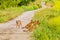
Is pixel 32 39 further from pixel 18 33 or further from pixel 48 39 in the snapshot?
pixel 18 33

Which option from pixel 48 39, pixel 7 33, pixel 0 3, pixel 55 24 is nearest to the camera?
pixel 48 39

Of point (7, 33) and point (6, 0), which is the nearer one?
point (7, 33)

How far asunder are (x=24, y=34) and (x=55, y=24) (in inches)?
99.3

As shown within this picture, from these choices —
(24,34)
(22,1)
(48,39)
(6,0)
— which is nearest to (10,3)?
(6,0)

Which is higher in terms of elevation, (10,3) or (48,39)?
(48,39)

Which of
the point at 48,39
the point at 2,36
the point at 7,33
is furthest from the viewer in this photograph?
the point at 7,33

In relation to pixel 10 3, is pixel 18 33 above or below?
above

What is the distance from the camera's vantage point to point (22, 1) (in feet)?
86.7

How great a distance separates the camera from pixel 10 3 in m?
24.3

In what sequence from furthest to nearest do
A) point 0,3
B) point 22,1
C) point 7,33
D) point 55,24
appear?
point 22,1 < point 0,3 < point 55,24 < point 7,33

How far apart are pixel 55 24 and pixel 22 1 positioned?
46.0 ft

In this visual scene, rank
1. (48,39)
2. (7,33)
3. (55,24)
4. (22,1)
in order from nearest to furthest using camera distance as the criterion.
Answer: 1. (48,39)
2. (7,33)
3. (55,24)
4. (22,1)

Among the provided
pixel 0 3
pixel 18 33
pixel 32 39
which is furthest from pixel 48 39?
pixel 0 3

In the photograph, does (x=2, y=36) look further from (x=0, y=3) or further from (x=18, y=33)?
(x=0, y=3)
